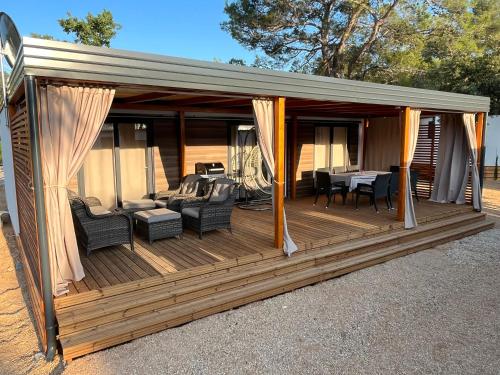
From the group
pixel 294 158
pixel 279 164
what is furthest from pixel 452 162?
pixel 279 164

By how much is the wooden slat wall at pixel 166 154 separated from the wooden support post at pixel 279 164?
322cm

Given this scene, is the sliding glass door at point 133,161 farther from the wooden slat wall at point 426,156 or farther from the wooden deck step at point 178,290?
the wooden slat wall at point 426,156

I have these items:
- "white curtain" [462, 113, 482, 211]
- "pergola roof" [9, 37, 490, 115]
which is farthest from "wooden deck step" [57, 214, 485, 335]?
"white curtain" [462, 113, 482, 211]

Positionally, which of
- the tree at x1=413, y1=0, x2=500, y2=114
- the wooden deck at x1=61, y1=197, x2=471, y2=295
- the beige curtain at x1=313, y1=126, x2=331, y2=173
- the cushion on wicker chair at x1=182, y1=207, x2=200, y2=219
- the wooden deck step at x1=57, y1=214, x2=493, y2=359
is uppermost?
the tree at x1=413, y1=0, x2=500, y2=114

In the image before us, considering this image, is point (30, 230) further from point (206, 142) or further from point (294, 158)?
point (294, 158)

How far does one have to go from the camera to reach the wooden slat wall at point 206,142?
745 centimetres

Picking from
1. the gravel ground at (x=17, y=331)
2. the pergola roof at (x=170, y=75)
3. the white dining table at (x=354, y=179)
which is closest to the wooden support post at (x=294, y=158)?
the white dining table at (x=354, y=179)

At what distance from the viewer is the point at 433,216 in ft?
22.5

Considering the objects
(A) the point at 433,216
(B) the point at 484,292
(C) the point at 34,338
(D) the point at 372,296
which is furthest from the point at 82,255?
(A) the point at 433,216

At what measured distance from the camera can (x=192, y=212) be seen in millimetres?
5320

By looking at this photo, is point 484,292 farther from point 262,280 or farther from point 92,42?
point 92,42

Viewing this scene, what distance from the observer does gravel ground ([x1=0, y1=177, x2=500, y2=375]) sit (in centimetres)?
301

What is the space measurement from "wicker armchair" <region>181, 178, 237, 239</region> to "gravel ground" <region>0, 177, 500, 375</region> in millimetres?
1439

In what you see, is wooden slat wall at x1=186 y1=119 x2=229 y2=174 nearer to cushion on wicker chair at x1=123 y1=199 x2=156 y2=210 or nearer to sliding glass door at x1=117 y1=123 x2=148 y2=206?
sliding glass door at x1=117 y1=123 x2=148 y2=206
